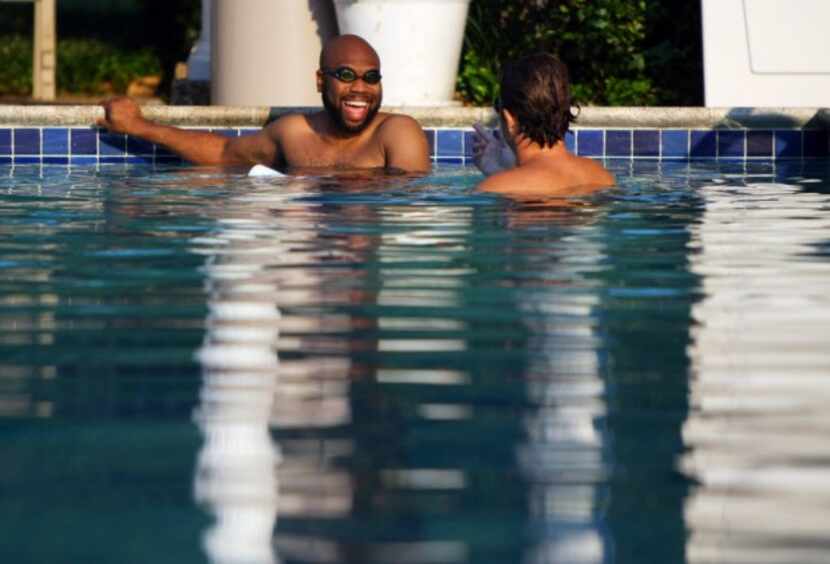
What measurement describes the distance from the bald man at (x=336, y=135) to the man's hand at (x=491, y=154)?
3.13 ft

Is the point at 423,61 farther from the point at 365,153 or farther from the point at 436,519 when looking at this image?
the point at 436,519

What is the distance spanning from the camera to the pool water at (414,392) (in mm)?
2508

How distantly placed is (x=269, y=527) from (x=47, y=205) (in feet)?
16.5

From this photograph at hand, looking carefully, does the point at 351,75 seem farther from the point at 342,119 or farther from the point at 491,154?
the point at 491,154

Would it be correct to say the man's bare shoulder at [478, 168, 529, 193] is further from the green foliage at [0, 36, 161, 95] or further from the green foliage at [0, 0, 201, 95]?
the green foliage at [0, 36, 161, 95]

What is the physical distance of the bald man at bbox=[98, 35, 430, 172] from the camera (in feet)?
29.6

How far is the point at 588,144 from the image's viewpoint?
1034 centimetres

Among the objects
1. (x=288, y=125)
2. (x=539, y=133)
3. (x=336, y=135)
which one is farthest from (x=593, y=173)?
(x=288, y=125)

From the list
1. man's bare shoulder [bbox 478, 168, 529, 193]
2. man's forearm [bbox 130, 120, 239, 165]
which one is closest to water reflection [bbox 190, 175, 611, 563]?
man's bare shoulder [bbox 478, 168, 529, 193]

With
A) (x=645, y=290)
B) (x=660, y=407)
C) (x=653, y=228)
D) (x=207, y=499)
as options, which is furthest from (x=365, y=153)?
(x=207, y=499)

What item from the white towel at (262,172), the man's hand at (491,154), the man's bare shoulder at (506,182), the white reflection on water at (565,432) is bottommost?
the white reflection on water at (565,432)

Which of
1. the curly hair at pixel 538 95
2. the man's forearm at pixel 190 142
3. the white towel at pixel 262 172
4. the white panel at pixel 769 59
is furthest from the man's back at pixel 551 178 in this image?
the white panel at pixel 769 59

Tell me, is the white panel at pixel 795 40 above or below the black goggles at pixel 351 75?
above

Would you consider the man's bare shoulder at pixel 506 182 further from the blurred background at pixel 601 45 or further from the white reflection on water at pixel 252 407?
the blurred background at pixel 601 45
